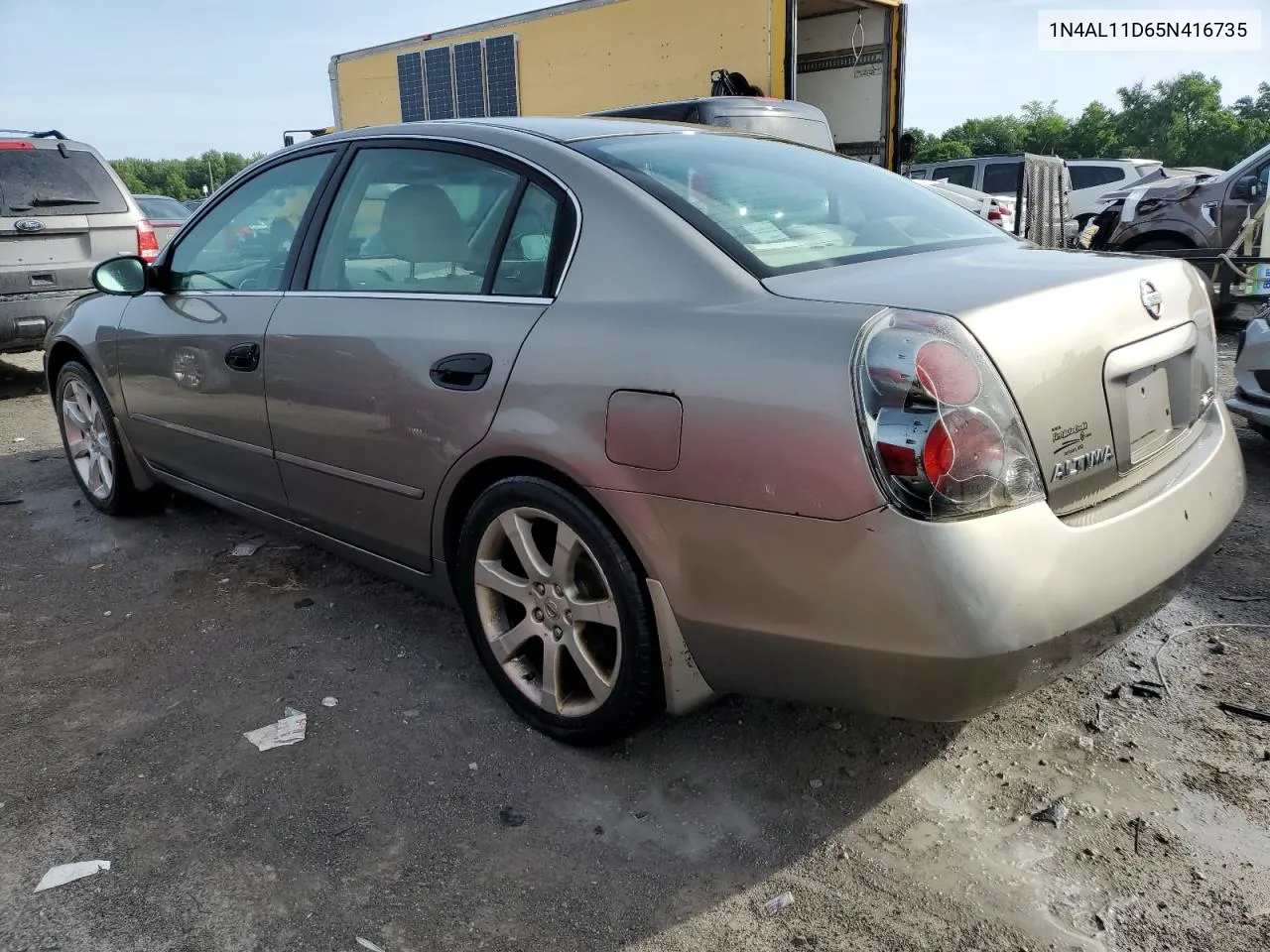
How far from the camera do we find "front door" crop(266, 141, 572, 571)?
2619 mm

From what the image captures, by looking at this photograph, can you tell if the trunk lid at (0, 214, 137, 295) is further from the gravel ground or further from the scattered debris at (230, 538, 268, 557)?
the gravel ground

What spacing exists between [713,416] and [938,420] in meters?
0.45

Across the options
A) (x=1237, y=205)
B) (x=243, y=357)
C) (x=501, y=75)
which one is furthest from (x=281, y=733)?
(x=501, y=75)

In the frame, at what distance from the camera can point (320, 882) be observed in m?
2.20

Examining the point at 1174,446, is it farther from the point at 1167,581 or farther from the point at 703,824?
the point at 703,824

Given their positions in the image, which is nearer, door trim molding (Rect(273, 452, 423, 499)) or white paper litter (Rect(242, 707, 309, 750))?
white paper litter (Rect(242, 707, 309, 750))

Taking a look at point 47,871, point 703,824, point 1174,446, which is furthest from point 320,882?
point 1174,446

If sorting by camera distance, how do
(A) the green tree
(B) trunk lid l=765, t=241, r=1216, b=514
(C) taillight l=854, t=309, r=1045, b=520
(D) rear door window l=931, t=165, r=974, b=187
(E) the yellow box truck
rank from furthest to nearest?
1. (A) the green tree
2. (D) rear door window l=931, t=165, r=974, b=187
3. (E) the yellow box truck
4. (B) trunk lid l=765, t=241, r=1216, b=514
5. (C) taillight l=854, t=309, r=1045, b=520

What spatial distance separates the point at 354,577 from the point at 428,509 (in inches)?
49.5

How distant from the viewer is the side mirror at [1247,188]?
9555mm

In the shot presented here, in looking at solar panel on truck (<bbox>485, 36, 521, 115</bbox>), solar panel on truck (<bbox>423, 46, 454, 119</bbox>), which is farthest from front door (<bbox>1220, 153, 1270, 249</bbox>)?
solar panel on truck (<bbox>423, 46, 454, 119</bbox>)

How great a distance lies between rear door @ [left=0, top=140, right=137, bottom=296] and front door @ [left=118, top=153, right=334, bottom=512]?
4055mm

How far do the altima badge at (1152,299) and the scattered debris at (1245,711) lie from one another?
1150 mm

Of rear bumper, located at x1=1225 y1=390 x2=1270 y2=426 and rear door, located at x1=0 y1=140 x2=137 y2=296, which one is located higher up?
rear door, located at x1=0 y1=140 x2=137 y2=296
